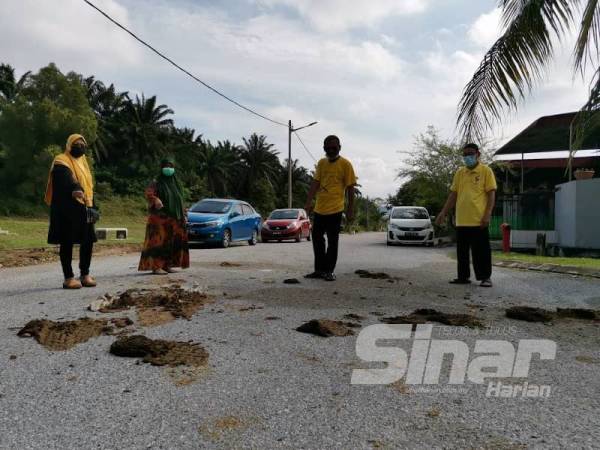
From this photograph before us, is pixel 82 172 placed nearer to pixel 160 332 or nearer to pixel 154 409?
pixel 160 332

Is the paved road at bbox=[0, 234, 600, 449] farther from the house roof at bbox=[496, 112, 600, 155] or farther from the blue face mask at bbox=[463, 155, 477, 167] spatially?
the house roof at bbox=[496, 112, 600, 155]

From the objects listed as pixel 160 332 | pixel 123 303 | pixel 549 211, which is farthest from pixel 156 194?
pixel 549 211

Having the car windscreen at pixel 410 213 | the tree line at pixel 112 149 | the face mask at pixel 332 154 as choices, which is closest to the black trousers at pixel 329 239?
the face mask at pixel 332 154

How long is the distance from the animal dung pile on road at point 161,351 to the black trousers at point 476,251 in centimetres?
449

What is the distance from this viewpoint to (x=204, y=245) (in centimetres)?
1594

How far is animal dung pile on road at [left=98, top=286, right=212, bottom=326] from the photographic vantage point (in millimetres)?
4316

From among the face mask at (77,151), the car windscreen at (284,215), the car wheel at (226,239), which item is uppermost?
the face mask at (77,151)

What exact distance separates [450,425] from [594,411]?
29.2 inches

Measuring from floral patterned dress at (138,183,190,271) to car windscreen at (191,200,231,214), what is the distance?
329 inches

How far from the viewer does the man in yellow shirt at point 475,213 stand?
6711 mm

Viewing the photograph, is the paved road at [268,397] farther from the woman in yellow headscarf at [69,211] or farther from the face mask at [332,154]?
the face mask at [332,154]

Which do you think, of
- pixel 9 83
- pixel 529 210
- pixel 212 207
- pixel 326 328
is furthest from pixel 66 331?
pixel 9 83

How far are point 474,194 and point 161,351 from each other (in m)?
4.97

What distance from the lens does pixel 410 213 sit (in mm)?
19844
